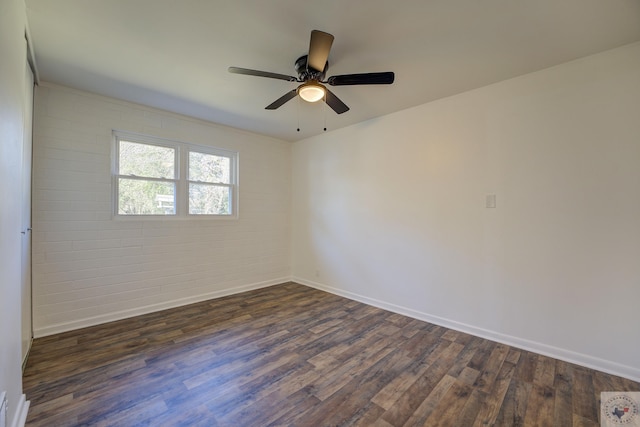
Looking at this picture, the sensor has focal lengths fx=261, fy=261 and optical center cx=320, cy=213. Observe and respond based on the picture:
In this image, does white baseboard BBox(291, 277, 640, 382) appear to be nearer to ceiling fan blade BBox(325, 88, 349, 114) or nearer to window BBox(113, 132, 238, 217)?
ceiling fan blade BBox(325, 88, 349, 114)

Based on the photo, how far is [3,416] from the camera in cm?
124

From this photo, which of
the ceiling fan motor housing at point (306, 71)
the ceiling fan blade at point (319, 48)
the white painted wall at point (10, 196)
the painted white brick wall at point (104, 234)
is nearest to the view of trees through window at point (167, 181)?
the painted white brick wall at point (104, 234)

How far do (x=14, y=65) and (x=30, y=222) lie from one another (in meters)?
1.94

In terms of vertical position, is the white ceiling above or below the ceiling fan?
above

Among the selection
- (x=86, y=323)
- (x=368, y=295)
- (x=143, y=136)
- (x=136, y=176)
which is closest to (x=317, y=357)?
(x=368, y=295)

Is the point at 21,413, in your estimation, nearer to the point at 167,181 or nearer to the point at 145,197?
the point at 145,197

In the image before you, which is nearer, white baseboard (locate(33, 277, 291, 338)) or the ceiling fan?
the ceiling fan

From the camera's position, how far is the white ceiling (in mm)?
1747

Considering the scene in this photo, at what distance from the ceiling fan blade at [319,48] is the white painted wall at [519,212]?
1848 millimetres

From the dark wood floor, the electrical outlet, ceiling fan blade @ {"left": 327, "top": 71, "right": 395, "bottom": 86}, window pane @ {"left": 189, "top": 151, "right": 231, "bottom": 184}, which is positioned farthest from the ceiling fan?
the dark wood floor

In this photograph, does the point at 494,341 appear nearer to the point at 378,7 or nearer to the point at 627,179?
the point at 627,179

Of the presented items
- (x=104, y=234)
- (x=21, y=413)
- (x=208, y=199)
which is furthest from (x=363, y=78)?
(x=104, y=234)

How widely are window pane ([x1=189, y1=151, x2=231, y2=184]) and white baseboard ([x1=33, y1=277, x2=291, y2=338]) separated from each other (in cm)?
175

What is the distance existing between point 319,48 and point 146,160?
9.44ft
